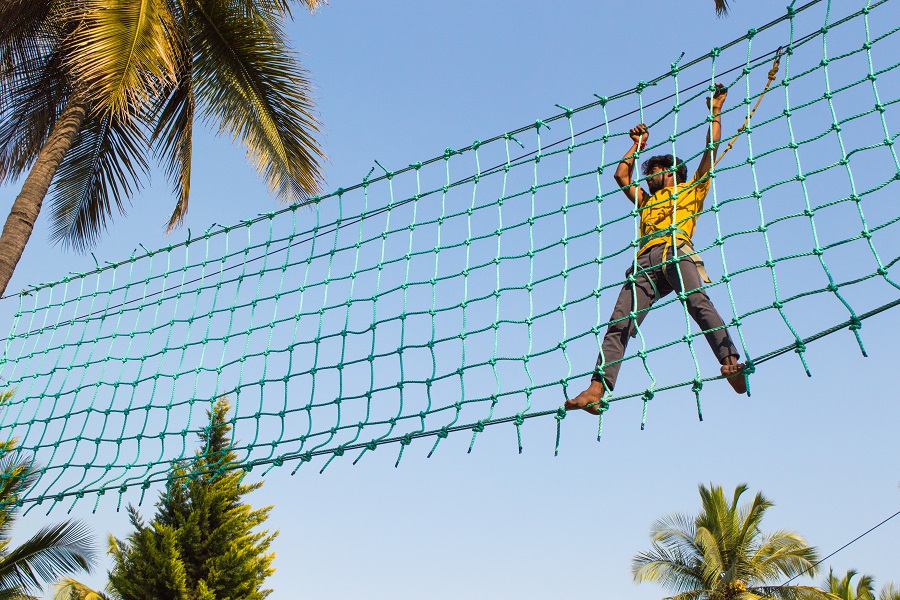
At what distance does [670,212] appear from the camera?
3.96 meters

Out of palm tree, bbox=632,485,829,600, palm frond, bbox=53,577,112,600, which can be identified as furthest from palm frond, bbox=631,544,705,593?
palm frond, bbox=53,577,112,600

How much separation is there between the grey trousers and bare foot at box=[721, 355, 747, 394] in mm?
37

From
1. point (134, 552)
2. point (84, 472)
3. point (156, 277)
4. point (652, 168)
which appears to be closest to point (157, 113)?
point (156, 277)

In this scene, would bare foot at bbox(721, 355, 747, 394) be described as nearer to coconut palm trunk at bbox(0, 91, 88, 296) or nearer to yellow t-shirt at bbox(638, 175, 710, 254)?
yellow t-shirt at bbox(638, 175, 710, 254)

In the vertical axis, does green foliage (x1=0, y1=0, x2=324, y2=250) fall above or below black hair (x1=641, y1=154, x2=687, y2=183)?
above

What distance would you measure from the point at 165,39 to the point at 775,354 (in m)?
4.57

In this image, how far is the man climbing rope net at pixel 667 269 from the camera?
11.4 feet

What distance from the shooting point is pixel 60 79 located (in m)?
6.96

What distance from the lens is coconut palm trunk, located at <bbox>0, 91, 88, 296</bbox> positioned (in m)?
6.02

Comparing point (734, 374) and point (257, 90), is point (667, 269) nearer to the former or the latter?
point (734, 374)

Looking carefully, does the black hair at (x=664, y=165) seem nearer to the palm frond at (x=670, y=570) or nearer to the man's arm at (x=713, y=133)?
the man's arm at (x=713, y=133)

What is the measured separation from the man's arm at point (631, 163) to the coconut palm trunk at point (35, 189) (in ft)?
12.5

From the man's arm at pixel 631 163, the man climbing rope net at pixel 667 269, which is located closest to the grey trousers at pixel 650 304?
the man climbing rope net at pixel 667 269

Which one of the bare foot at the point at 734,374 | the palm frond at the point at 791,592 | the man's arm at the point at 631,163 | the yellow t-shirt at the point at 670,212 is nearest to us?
the bare foot at the point at 734,374
